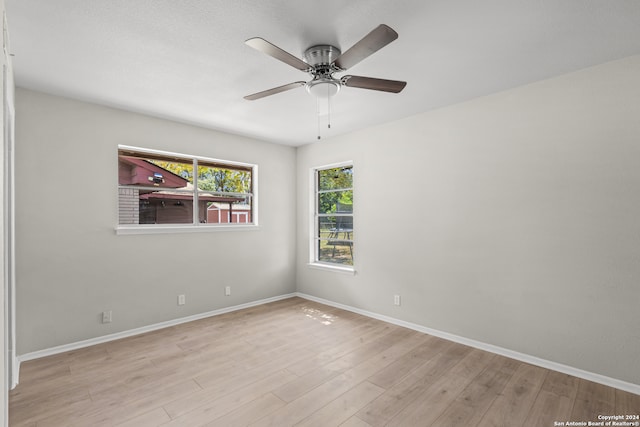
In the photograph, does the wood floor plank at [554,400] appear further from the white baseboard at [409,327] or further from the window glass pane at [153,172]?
the window glass pane at [153,172]

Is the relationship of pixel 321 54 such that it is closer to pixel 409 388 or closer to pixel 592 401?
pixel 409 388

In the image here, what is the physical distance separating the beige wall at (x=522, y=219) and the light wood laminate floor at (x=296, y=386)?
1.19 ft

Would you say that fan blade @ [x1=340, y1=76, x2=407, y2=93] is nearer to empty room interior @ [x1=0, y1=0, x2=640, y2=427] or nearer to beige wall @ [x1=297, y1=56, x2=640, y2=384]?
empty room interior @ [x1=0, y1=0, x2=640, y2=427]

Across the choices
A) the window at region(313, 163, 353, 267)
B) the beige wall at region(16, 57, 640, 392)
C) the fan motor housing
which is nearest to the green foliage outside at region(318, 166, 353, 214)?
the window at region(313, 163, 353, 267)

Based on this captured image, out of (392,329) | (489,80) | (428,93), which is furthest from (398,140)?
(392,329)

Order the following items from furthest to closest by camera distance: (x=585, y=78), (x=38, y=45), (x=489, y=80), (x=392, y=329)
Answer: (x=392, y=329)
(x=489, y=80)
(x=585, y=78)
(x=38, y=45)

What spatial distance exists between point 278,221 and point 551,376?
3.83m

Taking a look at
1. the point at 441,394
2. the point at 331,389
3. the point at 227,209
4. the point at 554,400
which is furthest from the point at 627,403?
the point at 227,209

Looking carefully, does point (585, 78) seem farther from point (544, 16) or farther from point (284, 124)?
point (284, 124)

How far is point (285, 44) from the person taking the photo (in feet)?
7.39

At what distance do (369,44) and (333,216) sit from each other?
3.31 meters

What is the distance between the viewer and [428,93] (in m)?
3.13

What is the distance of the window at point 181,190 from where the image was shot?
370 centimetres

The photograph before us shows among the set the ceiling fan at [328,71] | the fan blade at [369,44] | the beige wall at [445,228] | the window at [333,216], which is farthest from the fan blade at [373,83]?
the window at [333,216]
